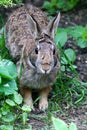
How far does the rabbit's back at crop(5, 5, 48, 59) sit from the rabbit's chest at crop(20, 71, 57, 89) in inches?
16.7

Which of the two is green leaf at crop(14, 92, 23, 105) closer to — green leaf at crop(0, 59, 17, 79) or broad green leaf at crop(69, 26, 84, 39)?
green leaf at crop(0, 59, 17, 79)

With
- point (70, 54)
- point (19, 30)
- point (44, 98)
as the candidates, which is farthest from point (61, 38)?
point (44, 98)

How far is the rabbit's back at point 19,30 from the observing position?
672 cm

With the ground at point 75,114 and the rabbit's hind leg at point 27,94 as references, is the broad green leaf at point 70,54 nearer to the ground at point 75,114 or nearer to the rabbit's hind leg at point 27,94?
the ground at point 75,114

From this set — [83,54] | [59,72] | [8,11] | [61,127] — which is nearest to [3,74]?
[59,72]

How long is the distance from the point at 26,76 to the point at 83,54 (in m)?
1.71

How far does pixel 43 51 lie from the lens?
5.88 m

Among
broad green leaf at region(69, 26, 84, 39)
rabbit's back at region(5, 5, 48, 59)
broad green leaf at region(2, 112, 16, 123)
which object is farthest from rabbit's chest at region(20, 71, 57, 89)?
broad green leaf at region(69, 26, 84, 39)

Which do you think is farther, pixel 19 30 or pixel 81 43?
pixel 81 43

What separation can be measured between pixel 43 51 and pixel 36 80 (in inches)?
17.6

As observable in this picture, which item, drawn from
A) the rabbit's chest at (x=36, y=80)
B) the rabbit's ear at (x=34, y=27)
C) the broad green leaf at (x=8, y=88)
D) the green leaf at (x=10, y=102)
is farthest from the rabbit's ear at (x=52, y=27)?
the green leaf at (x=10, y=102)

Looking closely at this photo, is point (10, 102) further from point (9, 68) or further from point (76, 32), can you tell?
point (76, 32)

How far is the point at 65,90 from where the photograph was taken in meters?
6.63

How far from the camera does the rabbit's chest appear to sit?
6179mm
